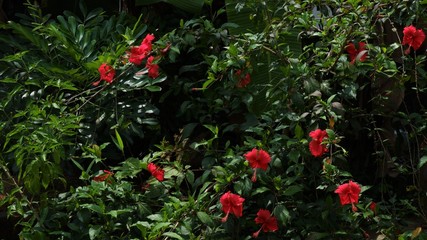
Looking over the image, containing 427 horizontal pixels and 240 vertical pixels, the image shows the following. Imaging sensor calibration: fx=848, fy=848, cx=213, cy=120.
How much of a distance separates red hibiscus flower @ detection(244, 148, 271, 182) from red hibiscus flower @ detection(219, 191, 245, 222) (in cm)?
12

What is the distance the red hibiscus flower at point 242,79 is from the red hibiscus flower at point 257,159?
0.46 m

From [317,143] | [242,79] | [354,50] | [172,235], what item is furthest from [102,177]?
[354,50]

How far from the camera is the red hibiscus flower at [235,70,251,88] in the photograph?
Result: 3346 mm

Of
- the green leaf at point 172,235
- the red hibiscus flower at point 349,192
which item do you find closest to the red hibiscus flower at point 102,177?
the green leaf at point 172,235

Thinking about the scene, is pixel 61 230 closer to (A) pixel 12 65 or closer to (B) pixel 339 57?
(A) pixel 12 65

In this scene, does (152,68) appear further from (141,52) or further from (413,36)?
(413,36)

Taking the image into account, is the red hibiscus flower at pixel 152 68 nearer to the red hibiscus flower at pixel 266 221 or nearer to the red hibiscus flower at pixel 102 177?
the red hibiscus flower at pixel 102 177

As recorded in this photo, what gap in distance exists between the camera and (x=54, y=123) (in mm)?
3164

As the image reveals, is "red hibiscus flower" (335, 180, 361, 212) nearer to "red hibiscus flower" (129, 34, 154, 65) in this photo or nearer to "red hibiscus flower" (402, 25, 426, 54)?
"red hibiscus flower" (402, 25, 426, 54)

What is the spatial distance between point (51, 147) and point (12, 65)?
30.9 inches

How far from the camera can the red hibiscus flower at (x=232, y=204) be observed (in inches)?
114

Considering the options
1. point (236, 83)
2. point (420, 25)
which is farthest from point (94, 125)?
point (420, 25)

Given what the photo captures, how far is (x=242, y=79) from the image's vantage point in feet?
11.0

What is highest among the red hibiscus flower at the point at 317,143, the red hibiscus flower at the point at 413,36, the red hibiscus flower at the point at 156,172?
the red hibiscus flower at the point at 413,36
